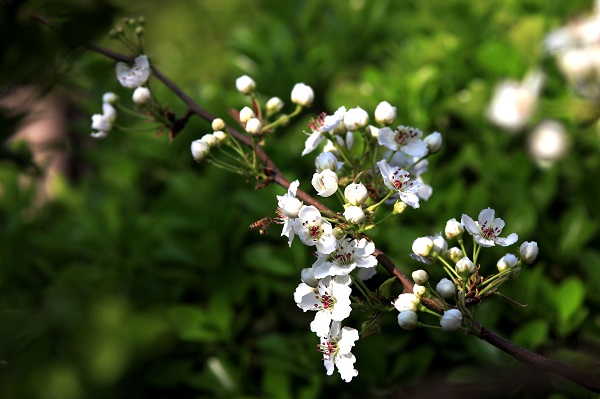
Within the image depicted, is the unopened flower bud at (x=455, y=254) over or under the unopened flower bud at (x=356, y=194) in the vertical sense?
under

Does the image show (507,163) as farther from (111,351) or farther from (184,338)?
(111,351)

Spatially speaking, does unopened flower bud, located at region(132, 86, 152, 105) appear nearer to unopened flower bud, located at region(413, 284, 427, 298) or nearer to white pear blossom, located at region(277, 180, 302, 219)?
white pear blossom, located at region(277, 180, 302, 219)

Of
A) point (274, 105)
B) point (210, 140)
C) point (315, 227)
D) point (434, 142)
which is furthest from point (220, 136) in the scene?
point (434, 142)

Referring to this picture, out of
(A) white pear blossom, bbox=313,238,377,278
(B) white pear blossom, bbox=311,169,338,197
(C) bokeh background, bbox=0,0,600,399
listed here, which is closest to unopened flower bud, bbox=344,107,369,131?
(B) white pear blossom, bbox=311,169,338,197

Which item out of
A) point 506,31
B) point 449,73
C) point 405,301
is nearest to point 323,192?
point 405,301

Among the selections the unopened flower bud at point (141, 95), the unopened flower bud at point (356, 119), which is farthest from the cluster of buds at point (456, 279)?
the unopened flower bud at point (141, 95)

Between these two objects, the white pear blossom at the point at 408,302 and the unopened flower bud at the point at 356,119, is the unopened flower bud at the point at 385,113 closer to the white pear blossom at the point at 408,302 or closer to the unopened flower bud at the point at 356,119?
the unopened flower bud at the point at 356,119

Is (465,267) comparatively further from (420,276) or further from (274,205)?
(274,205)
